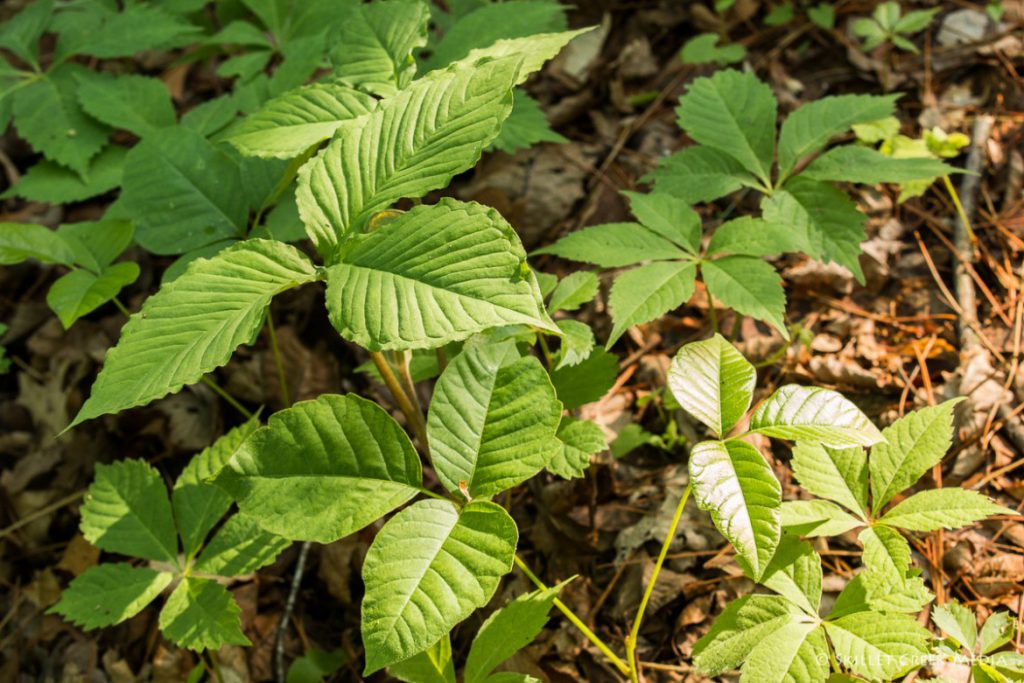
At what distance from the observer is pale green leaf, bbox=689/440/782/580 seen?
1261 millimetres

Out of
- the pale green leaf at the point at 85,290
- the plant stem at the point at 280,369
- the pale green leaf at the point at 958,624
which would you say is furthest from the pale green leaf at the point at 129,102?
the pale green leaf at the point at 958,624

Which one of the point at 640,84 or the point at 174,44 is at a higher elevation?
the point at 174,44

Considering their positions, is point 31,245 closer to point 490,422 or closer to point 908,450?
point 490,422

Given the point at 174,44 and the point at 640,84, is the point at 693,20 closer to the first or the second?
the point at 640,84

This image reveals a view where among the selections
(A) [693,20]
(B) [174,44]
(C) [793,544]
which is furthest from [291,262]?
(A) [693,20]

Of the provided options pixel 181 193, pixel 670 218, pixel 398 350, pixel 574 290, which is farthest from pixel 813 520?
pixel 181 193

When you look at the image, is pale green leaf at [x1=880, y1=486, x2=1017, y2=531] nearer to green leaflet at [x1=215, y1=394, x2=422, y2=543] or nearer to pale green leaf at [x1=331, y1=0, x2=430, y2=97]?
green leaflet at [x1=215, y1=394, x2=422, y2=543]

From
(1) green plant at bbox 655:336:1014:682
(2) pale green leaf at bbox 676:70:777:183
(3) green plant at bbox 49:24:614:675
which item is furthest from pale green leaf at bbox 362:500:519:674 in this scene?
(2) pale green leaf at bbox 676:70:777:183

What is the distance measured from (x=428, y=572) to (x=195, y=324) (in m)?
0.58

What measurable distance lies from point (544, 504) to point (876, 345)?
107cm

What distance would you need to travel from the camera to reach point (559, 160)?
110 inches

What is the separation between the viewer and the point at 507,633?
Result: 1.40 metres

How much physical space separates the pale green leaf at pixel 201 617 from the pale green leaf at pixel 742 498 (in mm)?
1017

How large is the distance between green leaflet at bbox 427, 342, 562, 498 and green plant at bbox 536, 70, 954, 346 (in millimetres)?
369
